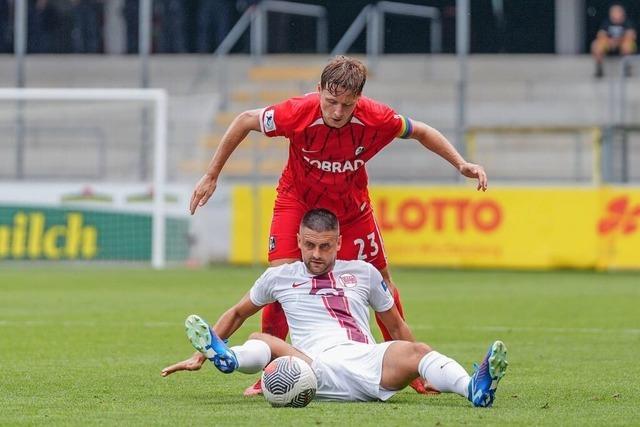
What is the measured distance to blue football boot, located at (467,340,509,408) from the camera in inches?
273

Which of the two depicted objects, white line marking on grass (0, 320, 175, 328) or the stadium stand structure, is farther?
the stadium stand structure

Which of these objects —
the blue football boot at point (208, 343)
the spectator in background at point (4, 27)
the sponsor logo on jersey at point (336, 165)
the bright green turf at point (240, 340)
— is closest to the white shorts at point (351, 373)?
the bright green turf at point (240, 340)

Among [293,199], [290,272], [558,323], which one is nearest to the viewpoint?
[290,272]

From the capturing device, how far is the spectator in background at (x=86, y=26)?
30.2 metres

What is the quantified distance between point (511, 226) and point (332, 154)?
15.0 meters

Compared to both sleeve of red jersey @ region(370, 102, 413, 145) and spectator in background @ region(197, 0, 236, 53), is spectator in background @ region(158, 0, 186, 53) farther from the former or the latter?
sleeve of red jersey @ region(370, 102, 413, 145)

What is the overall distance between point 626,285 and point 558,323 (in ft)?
19.9

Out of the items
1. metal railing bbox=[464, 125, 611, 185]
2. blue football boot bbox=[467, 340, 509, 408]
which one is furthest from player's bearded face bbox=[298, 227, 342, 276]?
metal railing bbox=[464, 125, 611, 185]

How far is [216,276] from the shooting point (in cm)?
2108

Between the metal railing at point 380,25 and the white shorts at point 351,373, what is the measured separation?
22876mm

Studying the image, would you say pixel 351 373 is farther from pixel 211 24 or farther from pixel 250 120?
pixel 211 24

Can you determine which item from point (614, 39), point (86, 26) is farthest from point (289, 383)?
point (86, 26)

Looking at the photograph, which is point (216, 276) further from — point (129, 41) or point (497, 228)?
point (129, 41)

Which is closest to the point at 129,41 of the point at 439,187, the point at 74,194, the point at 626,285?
the point at 74,194
